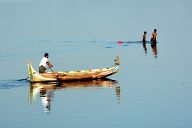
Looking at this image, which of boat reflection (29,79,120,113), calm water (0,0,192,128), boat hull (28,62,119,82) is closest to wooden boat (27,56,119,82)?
boat hull (28,62,119,82)

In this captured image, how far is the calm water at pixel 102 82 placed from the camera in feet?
112

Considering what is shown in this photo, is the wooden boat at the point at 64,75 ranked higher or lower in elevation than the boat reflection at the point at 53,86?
higher

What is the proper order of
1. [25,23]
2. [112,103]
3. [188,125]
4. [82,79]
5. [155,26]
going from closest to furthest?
[188,125] < [112,103] < [82,79] < [155,26] < [25,23]

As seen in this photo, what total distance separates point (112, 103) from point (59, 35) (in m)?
44.0

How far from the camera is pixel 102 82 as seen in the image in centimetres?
4375

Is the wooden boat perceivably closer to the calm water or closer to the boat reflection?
the boat reflection

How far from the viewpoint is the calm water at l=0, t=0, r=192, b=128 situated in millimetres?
34062

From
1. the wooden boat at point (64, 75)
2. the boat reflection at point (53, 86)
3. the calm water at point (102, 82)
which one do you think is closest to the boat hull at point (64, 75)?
the wooden boat at point (64, 75)

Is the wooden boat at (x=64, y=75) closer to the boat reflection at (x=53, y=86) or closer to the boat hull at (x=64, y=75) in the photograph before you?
the boat hull at (x=64, y=75)

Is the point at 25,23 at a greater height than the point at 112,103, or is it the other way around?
the point at 25,23

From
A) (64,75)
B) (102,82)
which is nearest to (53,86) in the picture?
(64,75)

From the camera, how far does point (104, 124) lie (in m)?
32.7

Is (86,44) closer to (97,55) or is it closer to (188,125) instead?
(97,55)

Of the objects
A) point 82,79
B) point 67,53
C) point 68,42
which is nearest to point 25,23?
point 68,42
